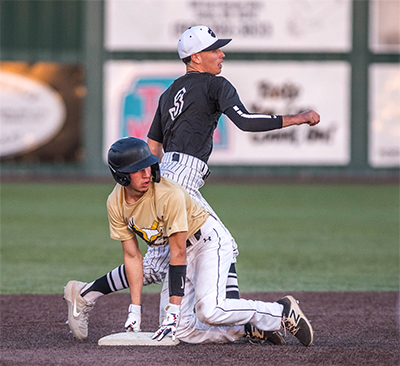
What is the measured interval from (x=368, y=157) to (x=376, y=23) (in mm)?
4555

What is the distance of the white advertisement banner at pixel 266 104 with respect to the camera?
895 inches

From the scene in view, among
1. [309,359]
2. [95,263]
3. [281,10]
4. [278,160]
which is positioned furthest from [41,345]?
[281,10]

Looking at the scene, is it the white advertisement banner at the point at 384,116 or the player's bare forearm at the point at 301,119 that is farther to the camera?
the white advertisement banner at the point at 384,116

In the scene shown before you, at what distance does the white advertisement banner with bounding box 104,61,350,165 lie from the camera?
2273cm

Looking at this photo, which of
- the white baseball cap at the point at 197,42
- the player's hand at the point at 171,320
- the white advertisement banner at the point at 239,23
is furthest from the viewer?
the white advertisement banner at the point at 239,23

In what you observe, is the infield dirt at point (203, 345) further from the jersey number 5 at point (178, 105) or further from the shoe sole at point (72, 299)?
the jersey number 5 at point (178, 105)

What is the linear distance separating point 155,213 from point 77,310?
3.12ft

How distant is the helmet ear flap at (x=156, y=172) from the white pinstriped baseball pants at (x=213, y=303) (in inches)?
18.9

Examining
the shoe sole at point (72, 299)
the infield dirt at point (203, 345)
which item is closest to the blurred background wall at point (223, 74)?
the infield dirt at point (203, 345)

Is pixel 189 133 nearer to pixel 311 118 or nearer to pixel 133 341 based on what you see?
pixel 311 118

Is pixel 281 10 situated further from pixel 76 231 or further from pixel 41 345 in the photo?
pixel 41 345

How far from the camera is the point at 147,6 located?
2334 cm

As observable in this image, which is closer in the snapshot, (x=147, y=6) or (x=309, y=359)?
(x=309, y=359)

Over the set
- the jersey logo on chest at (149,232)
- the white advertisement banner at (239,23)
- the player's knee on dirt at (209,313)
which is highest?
the white advertisement banner at (239,23)
